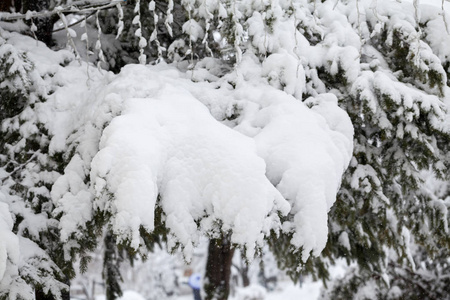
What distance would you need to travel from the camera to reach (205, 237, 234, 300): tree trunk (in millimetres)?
5297

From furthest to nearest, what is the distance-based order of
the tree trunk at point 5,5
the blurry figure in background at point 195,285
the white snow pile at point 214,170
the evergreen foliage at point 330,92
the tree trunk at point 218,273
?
the blurry figure in background at point 195,285
the tree trunk at point 218,273
the tree trunk at point 5,5
the evergreen foliage at point 330,92
the white snow pile at point 214,170

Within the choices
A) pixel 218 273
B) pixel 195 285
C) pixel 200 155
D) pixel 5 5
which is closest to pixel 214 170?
pixel 200 155

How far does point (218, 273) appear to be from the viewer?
212 inches

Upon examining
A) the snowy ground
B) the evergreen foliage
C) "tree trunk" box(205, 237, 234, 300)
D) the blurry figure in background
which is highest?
the evergreen foliage

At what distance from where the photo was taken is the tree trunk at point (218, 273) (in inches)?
209

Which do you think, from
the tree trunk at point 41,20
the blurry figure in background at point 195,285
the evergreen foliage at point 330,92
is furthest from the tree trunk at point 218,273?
the blurry figure in background at point 195,285

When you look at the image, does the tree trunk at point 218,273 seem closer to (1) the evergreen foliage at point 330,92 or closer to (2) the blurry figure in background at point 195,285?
(1) the evergreen foliage at point 330,92

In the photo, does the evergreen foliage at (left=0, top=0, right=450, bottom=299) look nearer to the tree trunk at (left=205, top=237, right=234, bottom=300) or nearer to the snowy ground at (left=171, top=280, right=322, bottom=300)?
the tree trunk at (left=205, top=237, right=234, bottom=300)

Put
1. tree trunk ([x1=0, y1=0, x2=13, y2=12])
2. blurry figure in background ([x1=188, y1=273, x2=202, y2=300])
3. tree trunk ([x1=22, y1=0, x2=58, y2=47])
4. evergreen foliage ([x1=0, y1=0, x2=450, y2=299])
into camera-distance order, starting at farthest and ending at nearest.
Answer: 1. blurry figure in background ([x1=188, y1=273, x2=202, y2=300])
2. tree trunk ([x1=0, y1=0, x2=13, y2=12])
3. tree trunk ([x1=22, y1=0, x2=58, y2=47])
4. evergreen foliage ([x1=0, y1=0, x2=450, y2=299])

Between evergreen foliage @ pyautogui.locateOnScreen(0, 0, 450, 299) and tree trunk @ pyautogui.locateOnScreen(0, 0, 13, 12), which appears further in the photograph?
tree trunk @ pyautogui.locateOnScreen(0, 0, 13, 12)

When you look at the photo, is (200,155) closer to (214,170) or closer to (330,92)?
(214,170)

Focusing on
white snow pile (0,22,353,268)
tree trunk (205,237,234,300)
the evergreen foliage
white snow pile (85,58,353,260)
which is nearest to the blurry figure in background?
tree trunk (205,237,234,300)

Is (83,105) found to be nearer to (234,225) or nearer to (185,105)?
(185,105)

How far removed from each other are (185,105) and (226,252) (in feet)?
10.3
